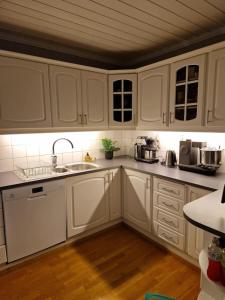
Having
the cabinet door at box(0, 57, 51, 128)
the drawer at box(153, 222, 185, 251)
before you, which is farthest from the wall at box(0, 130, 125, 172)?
the drawer at box(153, 222, 185, 251)

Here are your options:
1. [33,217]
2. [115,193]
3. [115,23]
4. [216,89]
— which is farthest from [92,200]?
[115,23]

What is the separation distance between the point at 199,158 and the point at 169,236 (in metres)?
0.85

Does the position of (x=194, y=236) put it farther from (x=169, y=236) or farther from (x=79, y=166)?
(x=79, y=166)

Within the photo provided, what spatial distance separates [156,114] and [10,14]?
1.64m

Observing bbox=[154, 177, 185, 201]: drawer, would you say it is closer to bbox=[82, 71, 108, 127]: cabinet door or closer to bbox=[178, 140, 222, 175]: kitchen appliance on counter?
bbox=[178, 140, 222, 175]: kitchen appliance on counter

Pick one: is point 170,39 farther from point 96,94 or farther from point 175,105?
point 96,94

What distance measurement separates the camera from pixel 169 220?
195cm

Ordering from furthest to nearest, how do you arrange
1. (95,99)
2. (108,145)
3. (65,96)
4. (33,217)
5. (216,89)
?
(108,145) < (95,99) < (65,96) < (33,217) < (216,89)

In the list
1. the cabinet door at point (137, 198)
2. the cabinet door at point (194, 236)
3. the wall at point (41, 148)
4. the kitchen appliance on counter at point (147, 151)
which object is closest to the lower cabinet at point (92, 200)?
the cabinet door at point (137, 198)

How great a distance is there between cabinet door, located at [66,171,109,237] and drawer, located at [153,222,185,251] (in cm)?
63

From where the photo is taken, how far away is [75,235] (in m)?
2.22

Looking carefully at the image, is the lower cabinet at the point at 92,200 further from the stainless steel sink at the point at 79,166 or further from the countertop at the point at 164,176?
the stainless steel sink at the point at 79,166

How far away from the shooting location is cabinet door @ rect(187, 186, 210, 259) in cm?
167

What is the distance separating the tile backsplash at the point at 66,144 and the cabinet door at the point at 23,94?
0.30 m
